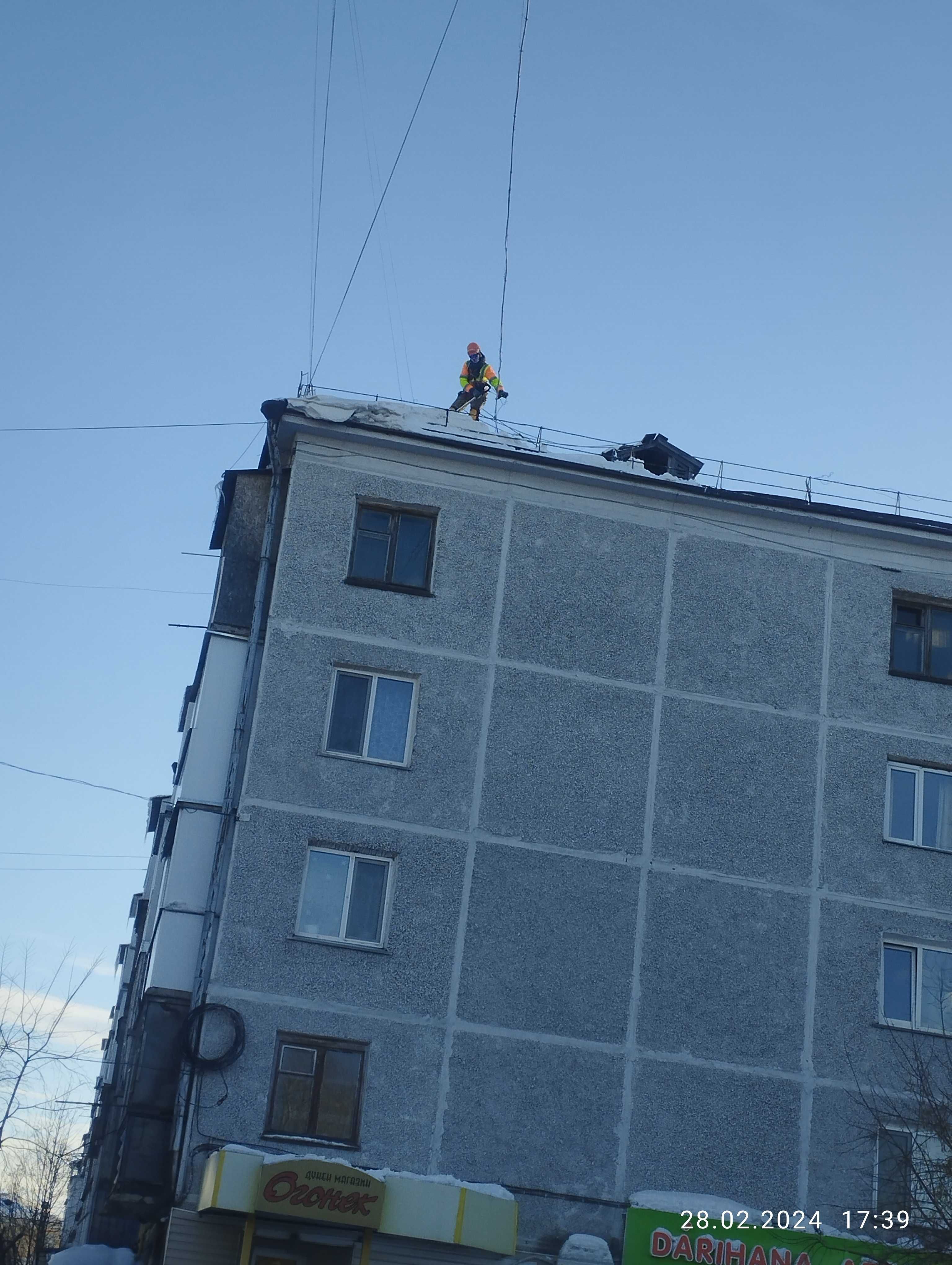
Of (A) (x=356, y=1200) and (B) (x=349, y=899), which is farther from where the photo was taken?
(B) (x=349, y=899)

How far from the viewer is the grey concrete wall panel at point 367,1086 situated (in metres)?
18.4

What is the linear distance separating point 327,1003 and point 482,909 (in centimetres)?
244

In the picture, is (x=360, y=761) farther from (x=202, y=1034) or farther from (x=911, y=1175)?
(x=911, y=1175)

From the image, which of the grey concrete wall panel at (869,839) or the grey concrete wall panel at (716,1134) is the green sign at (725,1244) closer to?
the grey concrete wall panel at (716,1134)

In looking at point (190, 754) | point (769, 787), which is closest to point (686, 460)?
point (769, 787)

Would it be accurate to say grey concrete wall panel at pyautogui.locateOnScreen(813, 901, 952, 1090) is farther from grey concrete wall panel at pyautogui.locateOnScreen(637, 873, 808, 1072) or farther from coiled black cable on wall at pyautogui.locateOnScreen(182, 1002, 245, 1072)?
coiled black cable on wall at pyautogui.locateOnScreen(182, 1002, 245, 1072)

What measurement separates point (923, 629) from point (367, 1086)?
11110 mm

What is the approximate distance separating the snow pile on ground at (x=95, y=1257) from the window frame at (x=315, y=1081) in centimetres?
223

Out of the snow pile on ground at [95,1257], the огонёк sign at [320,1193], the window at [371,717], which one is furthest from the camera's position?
the window at [371,717]

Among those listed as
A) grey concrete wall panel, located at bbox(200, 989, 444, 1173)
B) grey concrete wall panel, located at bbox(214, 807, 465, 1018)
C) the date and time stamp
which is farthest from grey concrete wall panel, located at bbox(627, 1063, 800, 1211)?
grey concrete wall panel, located at bbox(214, 807, 465, 1018)

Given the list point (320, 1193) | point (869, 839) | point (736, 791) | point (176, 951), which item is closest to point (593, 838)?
point (736, 791)

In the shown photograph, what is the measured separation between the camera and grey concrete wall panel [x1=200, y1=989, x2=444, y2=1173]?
60.4 feet

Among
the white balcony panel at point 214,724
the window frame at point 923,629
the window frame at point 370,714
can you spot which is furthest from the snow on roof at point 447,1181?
the window frame at point 923,629

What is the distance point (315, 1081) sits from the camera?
18.9m
